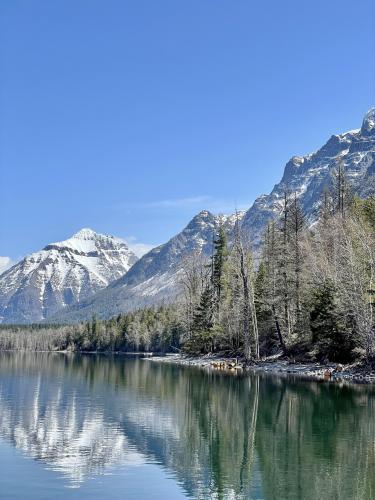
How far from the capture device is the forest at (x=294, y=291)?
49906 millimetres

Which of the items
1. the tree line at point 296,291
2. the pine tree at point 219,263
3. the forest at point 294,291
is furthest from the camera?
the pine tree at point 219,263

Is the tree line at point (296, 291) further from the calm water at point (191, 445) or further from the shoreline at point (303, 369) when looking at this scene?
the calm water at point (191, 445)

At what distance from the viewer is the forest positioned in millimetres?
49906

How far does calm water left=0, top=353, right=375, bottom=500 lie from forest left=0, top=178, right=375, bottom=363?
12.1 metres

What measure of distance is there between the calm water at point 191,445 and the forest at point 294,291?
12.1 meters

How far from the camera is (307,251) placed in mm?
62812

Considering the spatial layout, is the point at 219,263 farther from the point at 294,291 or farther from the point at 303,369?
the point at 303,369

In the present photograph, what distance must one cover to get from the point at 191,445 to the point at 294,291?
44.2m

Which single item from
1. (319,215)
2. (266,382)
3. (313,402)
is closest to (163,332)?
(319,215)

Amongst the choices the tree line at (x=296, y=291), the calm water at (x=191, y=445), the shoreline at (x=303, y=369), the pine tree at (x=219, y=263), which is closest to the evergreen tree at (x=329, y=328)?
the tree line at (x=296, y=291)

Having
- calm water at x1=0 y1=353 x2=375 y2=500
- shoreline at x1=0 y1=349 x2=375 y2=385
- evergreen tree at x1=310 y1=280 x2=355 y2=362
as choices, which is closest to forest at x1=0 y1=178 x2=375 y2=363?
evergreen tree at x1=310 y1=280 x2=355 y2=362

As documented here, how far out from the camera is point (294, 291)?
64.8 m

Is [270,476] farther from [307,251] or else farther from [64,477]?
[307,251]

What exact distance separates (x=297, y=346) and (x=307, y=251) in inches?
407
